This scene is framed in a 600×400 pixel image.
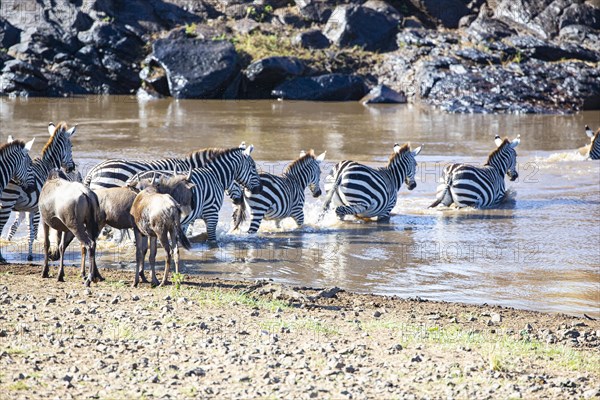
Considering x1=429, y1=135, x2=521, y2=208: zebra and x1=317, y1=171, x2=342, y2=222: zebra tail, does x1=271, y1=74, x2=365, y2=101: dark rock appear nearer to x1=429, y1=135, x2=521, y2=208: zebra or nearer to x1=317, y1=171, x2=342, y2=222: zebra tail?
x1=429, y1=135, x2=521, y2=208: zebra

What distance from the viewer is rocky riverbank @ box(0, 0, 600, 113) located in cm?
3425

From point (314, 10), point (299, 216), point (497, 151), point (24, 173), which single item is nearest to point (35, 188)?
point (24, 173)

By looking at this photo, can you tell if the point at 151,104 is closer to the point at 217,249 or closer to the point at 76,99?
the point at 76,99

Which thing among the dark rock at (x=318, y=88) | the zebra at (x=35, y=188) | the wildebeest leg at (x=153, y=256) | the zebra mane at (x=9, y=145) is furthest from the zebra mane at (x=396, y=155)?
the dark rock at (x=318, y=88)

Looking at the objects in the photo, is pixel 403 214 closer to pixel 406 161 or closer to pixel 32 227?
pixel 406 161

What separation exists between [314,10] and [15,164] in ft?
102

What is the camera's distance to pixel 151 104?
33.2 metres

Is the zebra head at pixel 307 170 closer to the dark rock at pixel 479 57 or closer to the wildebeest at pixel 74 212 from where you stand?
the wildebeest at pixel 74 212

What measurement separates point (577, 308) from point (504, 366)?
3748mm

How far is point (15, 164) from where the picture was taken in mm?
12148

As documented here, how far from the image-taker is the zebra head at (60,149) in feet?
44.1

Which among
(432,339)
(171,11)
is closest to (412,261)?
(432,339)

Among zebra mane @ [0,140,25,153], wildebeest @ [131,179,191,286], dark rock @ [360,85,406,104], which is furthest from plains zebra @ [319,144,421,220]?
dark rock @ [360,85,406,104]

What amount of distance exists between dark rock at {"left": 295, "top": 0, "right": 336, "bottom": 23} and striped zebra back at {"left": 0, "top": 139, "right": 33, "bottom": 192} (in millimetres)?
30381
